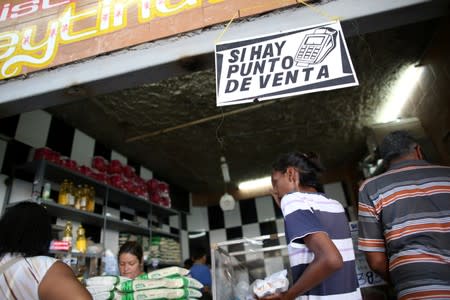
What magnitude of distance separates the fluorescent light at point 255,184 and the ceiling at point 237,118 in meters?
0.79

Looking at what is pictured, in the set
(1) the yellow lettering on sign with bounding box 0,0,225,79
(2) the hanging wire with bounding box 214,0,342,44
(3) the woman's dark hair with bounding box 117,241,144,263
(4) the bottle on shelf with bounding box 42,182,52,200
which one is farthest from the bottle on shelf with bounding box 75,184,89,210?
(2) the hanging wire with bounding box 214,0,342,44

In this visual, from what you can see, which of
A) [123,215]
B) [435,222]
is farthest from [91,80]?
[123,215]

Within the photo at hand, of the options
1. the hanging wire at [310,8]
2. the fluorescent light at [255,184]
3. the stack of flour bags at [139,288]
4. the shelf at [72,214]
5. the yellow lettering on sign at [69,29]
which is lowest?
the stack of flour bags at [139,288]

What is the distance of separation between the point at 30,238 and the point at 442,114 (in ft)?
11.5

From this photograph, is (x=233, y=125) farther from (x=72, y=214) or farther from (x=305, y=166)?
(x=305, y=166)

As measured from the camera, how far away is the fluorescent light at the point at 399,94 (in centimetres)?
348

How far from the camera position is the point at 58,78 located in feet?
6.96

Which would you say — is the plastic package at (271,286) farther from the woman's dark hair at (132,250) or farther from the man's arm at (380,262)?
the woman's dark hair at (132,250)

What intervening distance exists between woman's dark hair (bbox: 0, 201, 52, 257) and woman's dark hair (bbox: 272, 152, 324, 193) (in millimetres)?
1114

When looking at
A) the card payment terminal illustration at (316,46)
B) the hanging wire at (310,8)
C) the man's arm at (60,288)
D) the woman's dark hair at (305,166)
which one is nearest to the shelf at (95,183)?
the man's arm at (60,288)

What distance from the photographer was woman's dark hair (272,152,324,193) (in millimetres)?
1515

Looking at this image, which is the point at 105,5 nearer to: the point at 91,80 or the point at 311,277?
the point at 91,80

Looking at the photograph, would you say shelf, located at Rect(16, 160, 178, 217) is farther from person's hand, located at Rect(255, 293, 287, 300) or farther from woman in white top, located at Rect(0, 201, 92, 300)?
person's hand, located at Rect(255, 293, 287, 300)

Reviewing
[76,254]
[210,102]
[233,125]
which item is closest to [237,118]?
[233,125]
